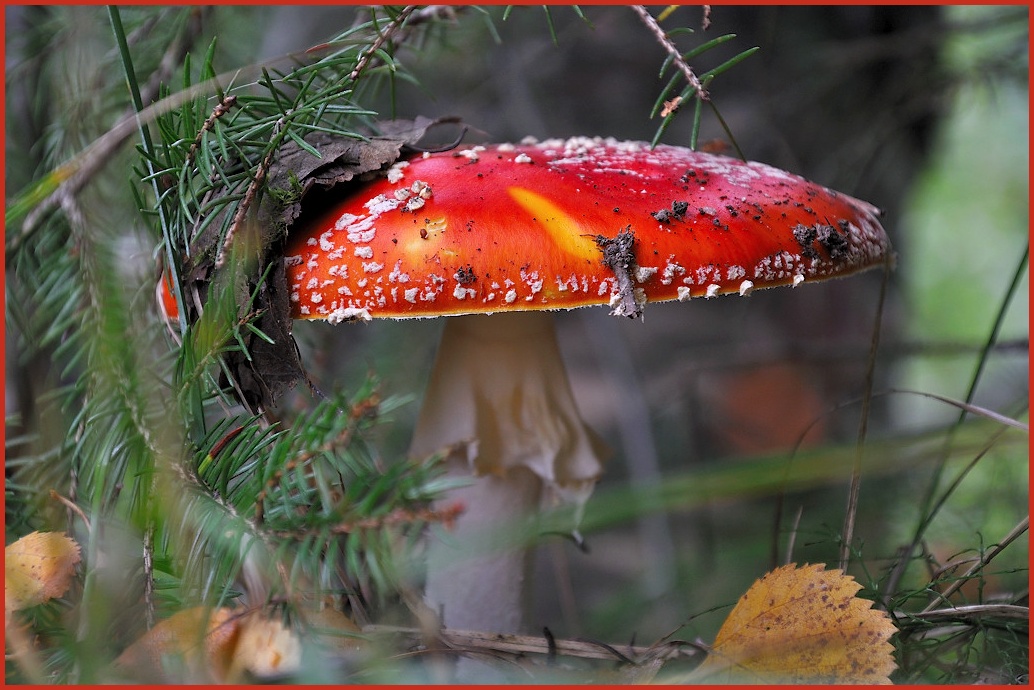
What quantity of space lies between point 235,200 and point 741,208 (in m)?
0.68

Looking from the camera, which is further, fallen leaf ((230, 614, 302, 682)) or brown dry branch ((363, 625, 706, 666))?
brown dry branch ((363, 625, 706, 666))

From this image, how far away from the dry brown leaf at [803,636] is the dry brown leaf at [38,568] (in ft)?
2.62

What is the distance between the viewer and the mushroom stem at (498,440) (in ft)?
4.60

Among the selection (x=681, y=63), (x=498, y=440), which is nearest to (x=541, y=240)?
(x=681, y=63)

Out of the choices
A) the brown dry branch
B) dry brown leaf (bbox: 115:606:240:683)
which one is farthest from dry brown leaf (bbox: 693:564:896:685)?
dry brown leaf (bbox: 115:606:240:683)

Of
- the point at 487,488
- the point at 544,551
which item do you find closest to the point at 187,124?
the point at 487,488

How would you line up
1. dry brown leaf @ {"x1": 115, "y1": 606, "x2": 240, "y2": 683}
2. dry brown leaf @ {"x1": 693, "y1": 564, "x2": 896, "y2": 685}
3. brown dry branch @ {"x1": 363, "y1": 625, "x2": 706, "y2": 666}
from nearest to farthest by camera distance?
1. dry brown leaf @ {"x1": 115, "y1": 606, "x2": 240, "y2": 683}
2. dry brown leaf @ {"x1": 693, "y1": 564, "x2": 896, "y2": 685}
3. brown dry branch @ {"x1": 363, "y1": 625, "x2": 706, "y2": 666}

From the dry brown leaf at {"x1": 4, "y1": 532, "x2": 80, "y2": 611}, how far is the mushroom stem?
1.91ft

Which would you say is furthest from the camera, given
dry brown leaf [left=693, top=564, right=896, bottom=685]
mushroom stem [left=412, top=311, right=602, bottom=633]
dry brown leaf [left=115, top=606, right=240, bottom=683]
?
mushroom stem [left=412, top=311, right=602, bottom=633]

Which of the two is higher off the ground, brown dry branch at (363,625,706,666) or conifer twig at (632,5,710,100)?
conifer twig at (632,5,710,100)

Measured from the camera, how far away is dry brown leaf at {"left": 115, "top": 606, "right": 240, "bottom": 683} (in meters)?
0.81

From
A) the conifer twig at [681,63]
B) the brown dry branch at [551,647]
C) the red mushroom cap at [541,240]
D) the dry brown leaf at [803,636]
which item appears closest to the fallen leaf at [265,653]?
the brown dry branch at [551,647]

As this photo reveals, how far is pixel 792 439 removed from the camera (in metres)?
2.81

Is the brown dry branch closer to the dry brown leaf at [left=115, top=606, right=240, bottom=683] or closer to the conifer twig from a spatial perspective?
the dry brown leaf at [left=115, top=606, right=240, bottom=683]
